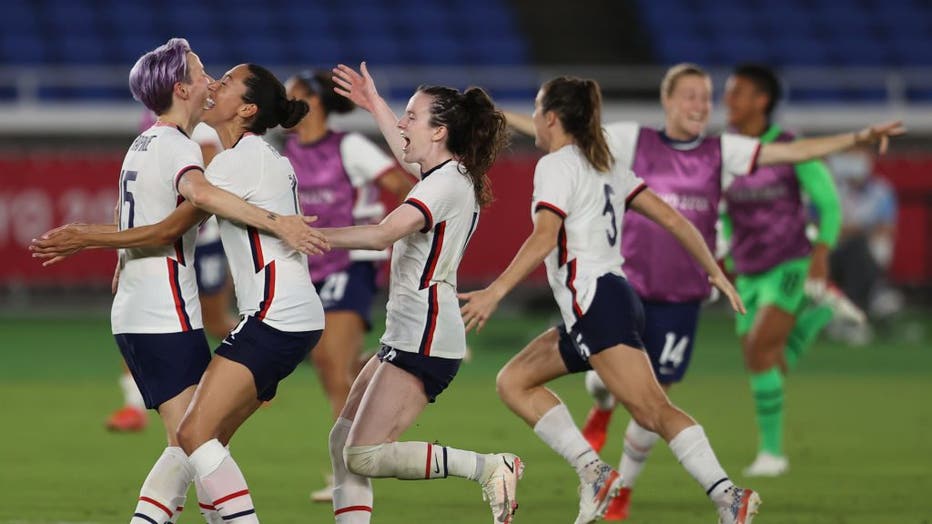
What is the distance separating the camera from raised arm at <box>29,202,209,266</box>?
5.87 metres

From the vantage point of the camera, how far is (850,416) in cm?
1184

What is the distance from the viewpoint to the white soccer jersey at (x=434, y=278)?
20.3ft

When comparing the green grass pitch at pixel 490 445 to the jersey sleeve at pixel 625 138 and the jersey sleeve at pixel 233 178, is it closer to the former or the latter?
the jersey sleeve at pixel 625 138

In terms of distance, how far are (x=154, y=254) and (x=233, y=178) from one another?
0.46 meters

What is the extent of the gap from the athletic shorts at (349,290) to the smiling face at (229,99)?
248 centimetres

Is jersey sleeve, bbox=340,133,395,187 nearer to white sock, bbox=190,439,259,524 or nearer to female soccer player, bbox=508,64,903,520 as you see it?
female soccer player, bbox=508,64,903,520

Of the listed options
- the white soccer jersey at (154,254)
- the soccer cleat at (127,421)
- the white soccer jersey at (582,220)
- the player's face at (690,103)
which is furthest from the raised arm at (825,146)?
the soccer cleat at (127,421)

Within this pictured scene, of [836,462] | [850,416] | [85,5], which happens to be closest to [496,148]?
[836,462]

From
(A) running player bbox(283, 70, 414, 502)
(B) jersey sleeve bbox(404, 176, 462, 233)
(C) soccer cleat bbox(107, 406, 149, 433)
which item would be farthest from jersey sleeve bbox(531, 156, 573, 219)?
(C) soccer cleat bbox(107, 406, 149, 433)

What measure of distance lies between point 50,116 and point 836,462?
581 inches

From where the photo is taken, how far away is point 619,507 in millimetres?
7824

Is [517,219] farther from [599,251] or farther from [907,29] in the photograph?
[599,251]

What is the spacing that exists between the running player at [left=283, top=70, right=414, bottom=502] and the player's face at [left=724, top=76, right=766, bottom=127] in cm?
232

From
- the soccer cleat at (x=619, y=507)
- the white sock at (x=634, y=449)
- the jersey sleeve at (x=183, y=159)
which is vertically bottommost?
the soccer cleat at (x=619, y=507)
